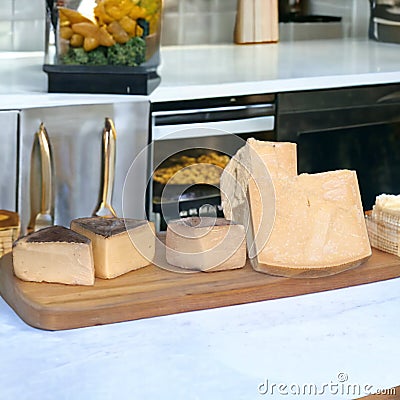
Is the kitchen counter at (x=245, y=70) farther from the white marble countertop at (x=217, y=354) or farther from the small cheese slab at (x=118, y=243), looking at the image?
the white marble countertop at (x=217, y=354)

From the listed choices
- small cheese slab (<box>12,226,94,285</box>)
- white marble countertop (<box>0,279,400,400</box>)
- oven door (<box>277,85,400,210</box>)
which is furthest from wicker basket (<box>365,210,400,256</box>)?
oven door (<box>277,85,400,210</box>)

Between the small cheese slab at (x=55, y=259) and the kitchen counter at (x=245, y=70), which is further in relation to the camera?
the kitchen counter at (x=245, y=70)

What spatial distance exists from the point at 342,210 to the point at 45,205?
1.41 m

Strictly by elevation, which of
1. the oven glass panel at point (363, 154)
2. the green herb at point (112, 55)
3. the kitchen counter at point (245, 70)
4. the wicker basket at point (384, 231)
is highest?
the green herb at point (112, 55)

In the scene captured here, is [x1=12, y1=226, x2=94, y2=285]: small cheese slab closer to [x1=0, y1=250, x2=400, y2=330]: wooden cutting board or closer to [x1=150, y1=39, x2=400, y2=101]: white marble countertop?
[x1=0, y1=250, x2=400, y2=330]: wooden cutting board

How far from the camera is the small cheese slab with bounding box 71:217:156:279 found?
151 centimetres

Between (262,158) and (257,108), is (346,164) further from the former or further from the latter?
(262,158)

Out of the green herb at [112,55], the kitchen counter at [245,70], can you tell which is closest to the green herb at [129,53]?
the green herb at [112,55]

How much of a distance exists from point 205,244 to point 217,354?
280 millimetres

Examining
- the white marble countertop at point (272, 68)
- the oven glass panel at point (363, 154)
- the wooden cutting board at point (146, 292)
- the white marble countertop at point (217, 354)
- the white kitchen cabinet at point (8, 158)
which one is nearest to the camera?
the white marble countertop at point (217, 354)

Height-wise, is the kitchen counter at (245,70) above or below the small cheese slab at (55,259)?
above

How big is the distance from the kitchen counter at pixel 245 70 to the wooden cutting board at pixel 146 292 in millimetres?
1345

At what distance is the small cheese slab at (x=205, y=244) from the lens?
1552mm

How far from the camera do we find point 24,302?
4.70 ft
